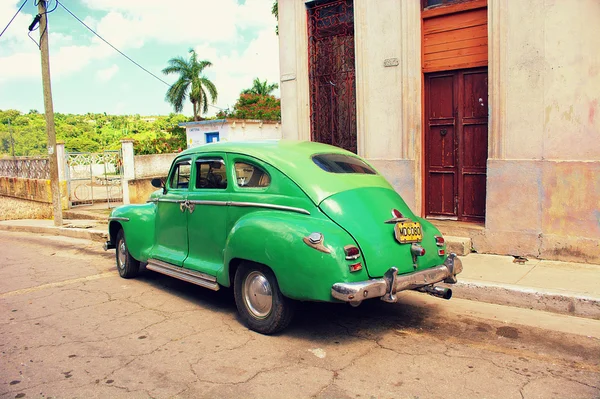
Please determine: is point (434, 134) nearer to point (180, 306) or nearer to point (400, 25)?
point (400, 25)

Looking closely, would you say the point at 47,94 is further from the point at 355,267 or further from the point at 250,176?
the point at 355,267

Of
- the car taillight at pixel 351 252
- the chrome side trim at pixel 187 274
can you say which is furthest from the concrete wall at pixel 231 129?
the car taillight at pixel 351 252

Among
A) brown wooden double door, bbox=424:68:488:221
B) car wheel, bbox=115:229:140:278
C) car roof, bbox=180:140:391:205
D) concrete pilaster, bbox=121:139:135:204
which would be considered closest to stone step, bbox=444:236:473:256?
brown wooden double door, bbox=424:68:488:221

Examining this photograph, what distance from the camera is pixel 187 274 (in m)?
5.83

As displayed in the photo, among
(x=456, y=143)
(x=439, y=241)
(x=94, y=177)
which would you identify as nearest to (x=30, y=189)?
(x=94, y=177)

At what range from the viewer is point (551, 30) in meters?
6.94

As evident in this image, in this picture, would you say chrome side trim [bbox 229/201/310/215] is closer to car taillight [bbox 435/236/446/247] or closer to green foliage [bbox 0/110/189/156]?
car taillight [bbox 435/236/446/247]

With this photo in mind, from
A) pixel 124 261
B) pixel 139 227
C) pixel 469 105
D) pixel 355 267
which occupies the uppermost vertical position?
pixel 469 105

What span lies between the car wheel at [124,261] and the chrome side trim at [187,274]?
812 mm

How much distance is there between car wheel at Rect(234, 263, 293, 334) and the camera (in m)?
4.73

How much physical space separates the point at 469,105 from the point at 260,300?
502cm

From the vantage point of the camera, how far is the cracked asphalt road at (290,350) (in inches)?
150

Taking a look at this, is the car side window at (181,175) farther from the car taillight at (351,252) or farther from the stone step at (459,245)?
the stone step at (459,245)

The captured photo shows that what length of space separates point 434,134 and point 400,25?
6.00 feet
